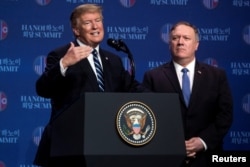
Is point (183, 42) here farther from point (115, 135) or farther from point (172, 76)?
point (115, 135)

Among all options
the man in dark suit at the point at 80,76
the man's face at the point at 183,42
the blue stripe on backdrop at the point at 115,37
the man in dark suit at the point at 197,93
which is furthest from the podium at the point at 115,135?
the blue stripe on backdrop at the point at 115,37

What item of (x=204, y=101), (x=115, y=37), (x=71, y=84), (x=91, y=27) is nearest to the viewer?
(x=71, y=84)

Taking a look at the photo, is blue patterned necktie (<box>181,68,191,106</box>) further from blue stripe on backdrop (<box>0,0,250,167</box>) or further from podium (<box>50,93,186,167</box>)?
podium (<box>50,93,186,167</box>)

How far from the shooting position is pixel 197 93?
3791 mm

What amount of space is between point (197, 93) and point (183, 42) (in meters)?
0.36

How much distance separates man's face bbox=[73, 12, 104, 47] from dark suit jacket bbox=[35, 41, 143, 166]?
118 millimetres

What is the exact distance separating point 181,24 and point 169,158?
65.7 inches

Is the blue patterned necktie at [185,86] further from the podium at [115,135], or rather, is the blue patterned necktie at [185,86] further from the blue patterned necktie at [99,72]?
the podium at [115,135]

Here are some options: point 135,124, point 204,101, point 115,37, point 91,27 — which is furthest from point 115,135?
point 115,37

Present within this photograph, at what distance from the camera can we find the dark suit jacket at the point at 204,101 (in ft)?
12.3

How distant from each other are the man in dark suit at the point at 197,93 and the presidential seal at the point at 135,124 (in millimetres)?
1325

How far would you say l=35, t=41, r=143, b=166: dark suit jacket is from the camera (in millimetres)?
2875

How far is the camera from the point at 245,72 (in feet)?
16.0

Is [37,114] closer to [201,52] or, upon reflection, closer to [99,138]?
[201,52]
